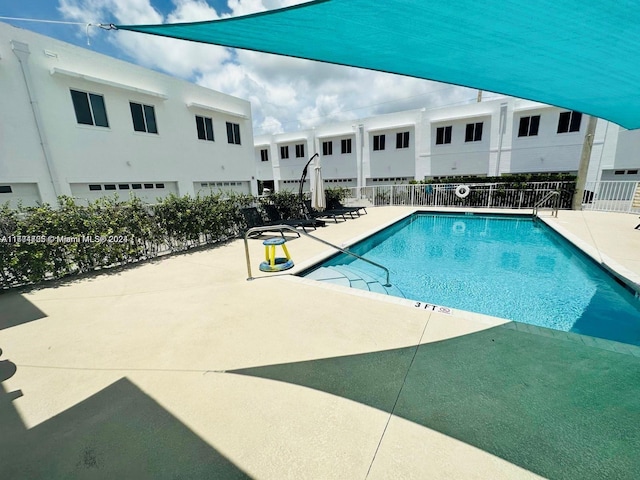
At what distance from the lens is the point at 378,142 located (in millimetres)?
22406

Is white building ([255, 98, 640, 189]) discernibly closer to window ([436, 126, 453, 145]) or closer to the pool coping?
window ([436, 126, 453, 145])

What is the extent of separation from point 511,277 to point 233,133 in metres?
15.1

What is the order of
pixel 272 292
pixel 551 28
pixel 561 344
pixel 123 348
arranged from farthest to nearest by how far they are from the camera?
pixel 272 292, pixel 123 348, pixel 561 344, pixel 551 28

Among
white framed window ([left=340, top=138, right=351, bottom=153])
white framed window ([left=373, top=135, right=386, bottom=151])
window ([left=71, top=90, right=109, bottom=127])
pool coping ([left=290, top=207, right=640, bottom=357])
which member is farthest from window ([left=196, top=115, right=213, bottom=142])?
white framed window ([left=373, top=135, right=386, bottom=151])

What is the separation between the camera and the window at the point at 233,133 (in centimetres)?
1543

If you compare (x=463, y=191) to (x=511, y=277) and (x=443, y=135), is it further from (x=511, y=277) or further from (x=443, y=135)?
(x=511, y=277)

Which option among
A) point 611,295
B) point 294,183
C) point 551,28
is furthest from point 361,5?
point 294,183

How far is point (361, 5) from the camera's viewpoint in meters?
1.73

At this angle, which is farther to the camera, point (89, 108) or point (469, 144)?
point (469, 144)

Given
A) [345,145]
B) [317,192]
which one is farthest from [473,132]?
[317,192]

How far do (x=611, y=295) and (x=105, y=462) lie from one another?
7.14 m

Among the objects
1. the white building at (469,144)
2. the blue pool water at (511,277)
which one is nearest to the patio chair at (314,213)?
the blue pool water at (511,277)

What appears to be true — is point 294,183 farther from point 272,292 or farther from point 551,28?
point 551,28

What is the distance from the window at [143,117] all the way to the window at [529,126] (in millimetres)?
21260
